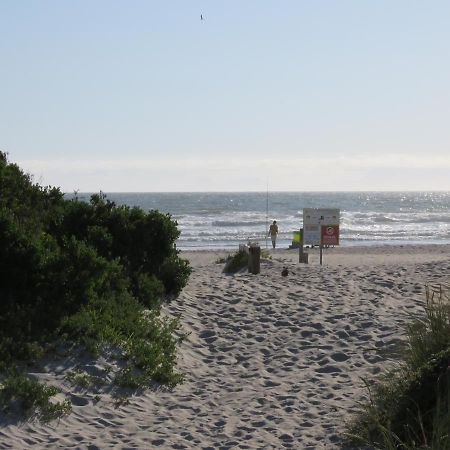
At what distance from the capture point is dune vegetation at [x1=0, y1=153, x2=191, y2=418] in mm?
9180

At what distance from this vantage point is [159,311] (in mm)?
12039

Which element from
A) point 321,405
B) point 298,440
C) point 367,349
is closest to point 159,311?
point 367,349

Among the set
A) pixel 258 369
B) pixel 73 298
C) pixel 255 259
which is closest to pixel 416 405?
pixel 258 369

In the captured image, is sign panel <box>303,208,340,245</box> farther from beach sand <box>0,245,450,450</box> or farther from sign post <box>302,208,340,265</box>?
beach sand <box>0,245,450,450</box>

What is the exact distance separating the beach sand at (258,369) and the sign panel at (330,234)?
639 centimetres

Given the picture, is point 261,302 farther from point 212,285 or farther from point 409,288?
point 409,288

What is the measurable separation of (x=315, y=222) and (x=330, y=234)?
1.83ft

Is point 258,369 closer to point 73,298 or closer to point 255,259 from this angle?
point 73,298

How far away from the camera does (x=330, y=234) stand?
23234mm

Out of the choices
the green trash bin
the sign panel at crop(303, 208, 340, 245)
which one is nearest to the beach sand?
the green trash bin

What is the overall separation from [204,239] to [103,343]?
35429 millimetres

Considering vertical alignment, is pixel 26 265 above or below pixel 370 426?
above

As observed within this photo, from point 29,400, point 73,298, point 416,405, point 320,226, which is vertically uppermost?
point 320,226

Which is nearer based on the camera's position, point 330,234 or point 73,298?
point 73,298
